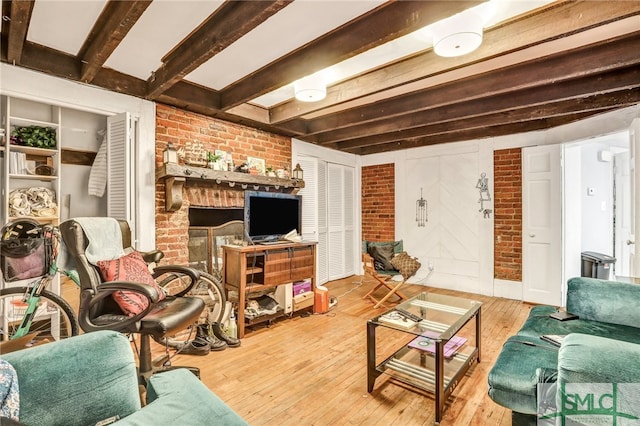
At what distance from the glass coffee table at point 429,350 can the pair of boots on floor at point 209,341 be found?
4.66 feet

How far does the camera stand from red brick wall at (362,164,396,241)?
576 centimetres

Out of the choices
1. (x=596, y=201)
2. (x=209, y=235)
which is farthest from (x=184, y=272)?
(x=596, y=201)

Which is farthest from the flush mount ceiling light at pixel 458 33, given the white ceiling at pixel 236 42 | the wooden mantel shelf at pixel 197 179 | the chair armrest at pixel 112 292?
the wooden mantel shelf at pixel 197 179

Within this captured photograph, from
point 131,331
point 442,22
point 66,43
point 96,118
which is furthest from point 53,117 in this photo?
point 442,22

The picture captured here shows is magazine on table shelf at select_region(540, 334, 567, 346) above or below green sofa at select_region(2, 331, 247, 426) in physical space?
below

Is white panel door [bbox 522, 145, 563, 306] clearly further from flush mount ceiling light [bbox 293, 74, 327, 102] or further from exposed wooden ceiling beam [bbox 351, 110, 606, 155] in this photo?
flush mount ceiling light [bbox 293, 74, 327, 102]

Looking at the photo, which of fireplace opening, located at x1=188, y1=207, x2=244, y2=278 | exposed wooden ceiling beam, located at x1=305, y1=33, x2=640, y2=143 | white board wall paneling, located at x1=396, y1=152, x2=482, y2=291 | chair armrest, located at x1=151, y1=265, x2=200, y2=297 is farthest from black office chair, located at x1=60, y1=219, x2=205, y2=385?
white board wall paneling, located at x1=396, y1=152, x2=482, y2=291

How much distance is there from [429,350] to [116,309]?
7.28ft

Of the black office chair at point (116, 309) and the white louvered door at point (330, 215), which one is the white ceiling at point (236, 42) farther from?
the white louvered door at point (330, 215)

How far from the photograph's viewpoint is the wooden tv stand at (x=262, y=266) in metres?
3.17

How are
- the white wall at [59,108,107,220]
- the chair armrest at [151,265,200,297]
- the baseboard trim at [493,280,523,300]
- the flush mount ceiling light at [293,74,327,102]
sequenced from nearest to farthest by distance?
the chair armrest at [151,265,200,297], the flush mount ceiling light at [293,74,327,102], the white wall at [59,108,107,220], the baseboard trim at [493,280,523,300]

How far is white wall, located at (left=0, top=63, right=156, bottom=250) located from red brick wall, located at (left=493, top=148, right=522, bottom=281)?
4609mm

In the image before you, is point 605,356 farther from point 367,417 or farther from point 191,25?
point 191,25

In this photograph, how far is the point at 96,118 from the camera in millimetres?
3867
